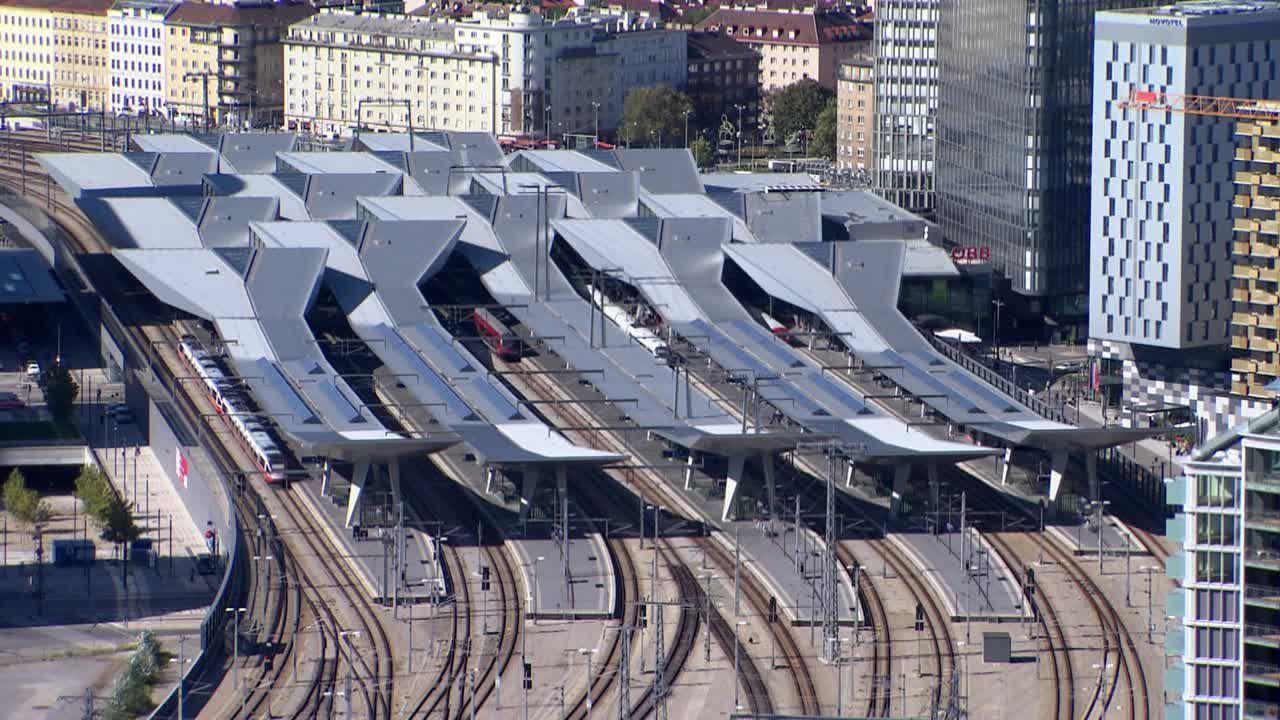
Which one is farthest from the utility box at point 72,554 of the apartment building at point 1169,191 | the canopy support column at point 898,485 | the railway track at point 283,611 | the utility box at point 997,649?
the apartment building at point 1169,191

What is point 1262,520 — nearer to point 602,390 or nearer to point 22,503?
point 22,503

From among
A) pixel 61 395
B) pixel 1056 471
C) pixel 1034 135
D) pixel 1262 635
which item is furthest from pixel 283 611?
pixel 1034 135

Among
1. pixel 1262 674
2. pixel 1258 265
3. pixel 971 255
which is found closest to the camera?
pixel 1262 674

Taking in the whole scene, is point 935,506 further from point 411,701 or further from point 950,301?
point 950,301

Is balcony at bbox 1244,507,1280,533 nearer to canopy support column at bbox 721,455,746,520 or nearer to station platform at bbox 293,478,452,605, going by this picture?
station platform at bbox 293,478,452,605

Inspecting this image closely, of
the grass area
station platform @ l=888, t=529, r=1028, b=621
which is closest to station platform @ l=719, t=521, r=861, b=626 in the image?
station platform @ l=888, t=529, r=1028, b=621

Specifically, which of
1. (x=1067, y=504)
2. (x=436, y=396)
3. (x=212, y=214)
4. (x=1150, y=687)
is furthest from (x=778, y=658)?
(x=212, y=214)
